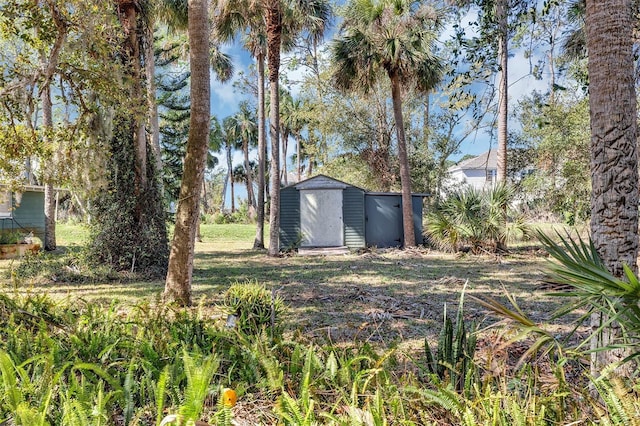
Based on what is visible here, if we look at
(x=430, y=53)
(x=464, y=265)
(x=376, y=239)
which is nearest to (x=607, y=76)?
(x=464, y=265)

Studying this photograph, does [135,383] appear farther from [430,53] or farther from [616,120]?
[430,53]

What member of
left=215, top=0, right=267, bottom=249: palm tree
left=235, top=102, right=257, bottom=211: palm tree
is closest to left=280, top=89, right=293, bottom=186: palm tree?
left=235, top=102, right=257, bottom=211: palm tree

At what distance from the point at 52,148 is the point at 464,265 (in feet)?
31.5

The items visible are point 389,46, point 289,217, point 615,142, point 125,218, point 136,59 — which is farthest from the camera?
point 289,217

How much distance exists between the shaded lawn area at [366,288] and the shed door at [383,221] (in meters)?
2.02

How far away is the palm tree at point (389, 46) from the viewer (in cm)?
1295

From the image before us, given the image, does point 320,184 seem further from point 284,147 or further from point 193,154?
point 284,147

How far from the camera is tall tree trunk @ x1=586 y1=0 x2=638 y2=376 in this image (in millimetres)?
2555

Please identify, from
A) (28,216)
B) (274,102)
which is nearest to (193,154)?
(274,102)

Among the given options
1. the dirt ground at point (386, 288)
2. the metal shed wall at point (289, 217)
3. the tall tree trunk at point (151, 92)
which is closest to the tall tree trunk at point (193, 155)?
the dirt ground at point (386, 288)

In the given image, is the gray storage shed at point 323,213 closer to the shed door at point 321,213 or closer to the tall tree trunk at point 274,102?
the shed door at point 321,213

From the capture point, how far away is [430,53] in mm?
13102

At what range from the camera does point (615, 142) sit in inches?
101

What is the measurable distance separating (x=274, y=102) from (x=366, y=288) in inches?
308
